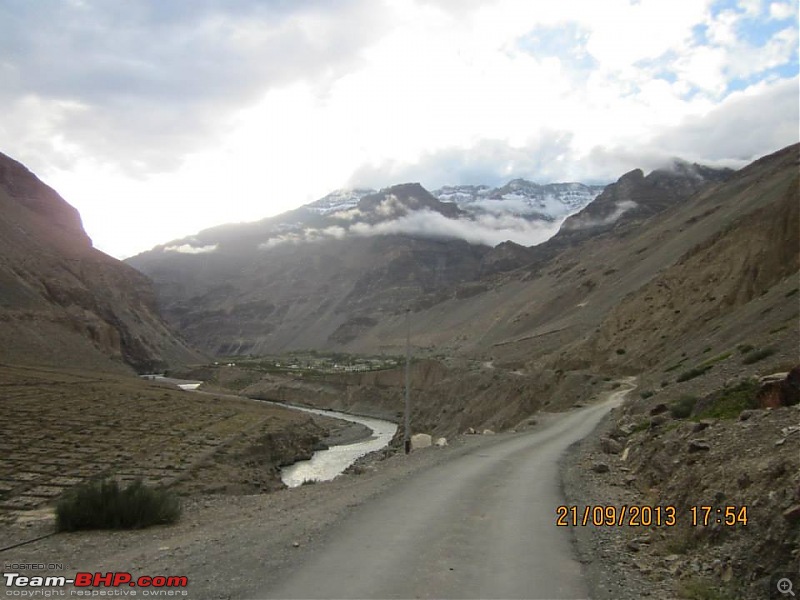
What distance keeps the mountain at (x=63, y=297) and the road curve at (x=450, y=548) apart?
67804 mm

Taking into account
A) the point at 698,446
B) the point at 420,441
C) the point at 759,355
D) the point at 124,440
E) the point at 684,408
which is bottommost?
the point at 124,440

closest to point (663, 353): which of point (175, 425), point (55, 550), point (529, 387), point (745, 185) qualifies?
point (529, 387)

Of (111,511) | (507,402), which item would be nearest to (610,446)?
(111,511)

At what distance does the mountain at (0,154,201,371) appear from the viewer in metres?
76.1

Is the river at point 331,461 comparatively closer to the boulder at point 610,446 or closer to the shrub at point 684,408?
the boulder at point 610,446

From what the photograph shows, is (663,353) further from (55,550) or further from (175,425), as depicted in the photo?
(55,550)

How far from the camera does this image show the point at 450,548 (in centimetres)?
856

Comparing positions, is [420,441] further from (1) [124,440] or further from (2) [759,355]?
(1) [124,440]

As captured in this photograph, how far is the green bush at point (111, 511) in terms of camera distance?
40.7ft

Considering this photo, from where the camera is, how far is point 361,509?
11.3 m

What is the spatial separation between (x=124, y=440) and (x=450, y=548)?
1027 inches

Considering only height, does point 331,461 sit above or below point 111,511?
below

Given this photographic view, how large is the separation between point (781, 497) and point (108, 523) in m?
12.3
